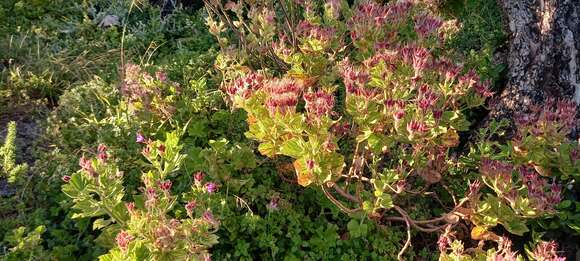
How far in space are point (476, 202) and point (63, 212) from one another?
1864mm

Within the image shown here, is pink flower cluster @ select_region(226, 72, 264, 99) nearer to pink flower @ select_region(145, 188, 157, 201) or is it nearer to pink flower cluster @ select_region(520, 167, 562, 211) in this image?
pink flower @ select_region(145, 188, 157, 201)

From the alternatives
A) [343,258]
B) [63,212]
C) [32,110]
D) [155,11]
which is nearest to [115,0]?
[155,11]

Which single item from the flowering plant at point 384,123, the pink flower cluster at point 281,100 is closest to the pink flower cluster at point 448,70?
the flowering plant at point 384,123

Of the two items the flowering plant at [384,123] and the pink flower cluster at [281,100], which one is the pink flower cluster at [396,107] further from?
the pink flower cluster at [281,100]

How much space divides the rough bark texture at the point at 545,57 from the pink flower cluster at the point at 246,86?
59.9 inches

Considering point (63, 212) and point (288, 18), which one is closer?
point (63, 212)

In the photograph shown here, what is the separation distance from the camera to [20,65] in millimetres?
4184

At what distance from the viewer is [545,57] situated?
3.33 m

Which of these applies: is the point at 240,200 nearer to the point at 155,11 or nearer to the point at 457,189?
the point at 457,189

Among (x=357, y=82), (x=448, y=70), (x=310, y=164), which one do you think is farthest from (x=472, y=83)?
(x=310, y=164)

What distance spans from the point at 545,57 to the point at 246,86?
1.80 m

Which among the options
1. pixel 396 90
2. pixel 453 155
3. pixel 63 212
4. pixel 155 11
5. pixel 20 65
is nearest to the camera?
pixel 396 90

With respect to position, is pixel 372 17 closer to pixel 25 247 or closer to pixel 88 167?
pixel 88 167

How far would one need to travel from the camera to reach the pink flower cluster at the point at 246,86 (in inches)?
97.6
